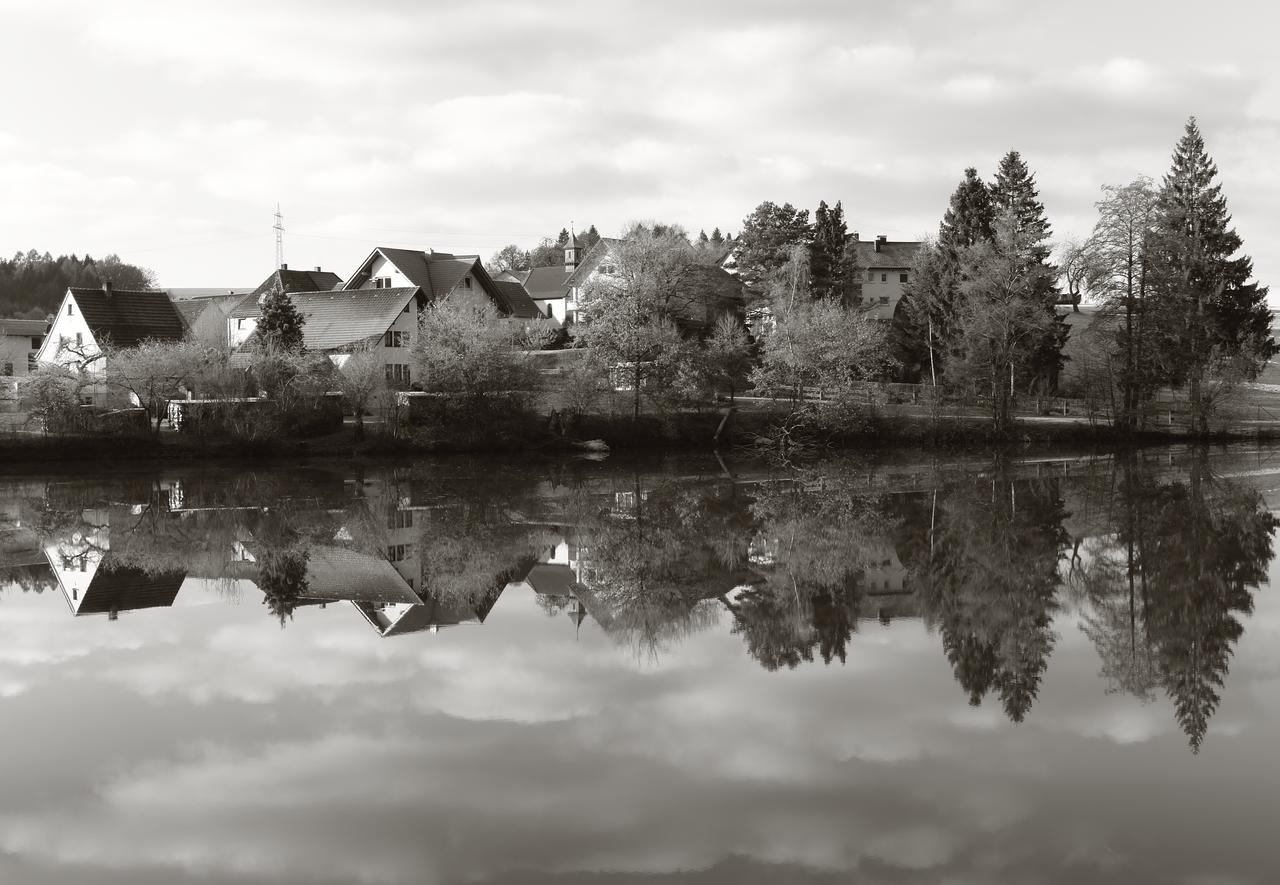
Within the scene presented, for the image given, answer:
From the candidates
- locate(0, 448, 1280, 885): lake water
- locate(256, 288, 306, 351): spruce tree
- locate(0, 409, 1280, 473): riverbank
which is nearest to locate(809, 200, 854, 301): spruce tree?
locate(0, 409, 1280, 473): riverbank

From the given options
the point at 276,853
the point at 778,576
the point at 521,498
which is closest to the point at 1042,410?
the point at 521,498

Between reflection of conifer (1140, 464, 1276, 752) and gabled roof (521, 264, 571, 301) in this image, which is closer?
reflection of conifer (1140, 464, 1276, 752)

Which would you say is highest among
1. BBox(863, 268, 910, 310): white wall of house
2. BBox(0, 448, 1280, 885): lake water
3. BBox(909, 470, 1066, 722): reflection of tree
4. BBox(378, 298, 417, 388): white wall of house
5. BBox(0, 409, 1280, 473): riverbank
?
BBox(863, 268, 910, 310): white wall of house

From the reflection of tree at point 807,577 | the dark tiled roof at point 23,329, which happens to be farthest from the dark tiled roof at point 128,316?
the reflection of tree at point 807,577

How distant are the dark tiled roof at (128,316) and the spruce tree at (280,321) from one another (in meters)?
7.93

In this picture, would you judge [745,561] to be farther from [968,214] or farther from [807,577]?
[968,214]

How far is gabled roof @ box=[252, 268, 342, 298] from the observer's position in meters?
67.4

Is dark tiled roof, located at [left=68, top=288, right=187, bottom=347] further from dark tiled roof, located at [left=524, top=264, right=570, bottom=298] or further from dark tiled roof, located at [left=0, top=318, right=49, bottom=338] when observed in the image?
dark tiled roof, located at [left=0, top=318, right=49, bottom=338]

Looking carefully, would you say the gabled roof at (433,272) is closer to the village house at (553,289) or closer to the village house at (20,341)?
the village house at (553,289)

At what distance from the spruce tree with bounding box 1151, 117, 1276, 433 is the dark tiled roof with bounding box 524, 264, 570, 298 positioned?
41.4 metres

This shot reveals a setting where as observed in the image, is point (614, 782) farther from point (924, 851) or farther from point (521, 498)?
point (521, 498)

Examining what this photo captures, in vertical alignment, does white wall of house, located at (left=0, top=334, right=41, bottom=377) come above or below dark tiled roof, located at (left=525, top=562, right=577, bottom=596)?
above

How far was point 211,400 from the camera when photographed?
40.8 metres

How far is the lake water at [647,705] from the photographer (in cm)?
723
